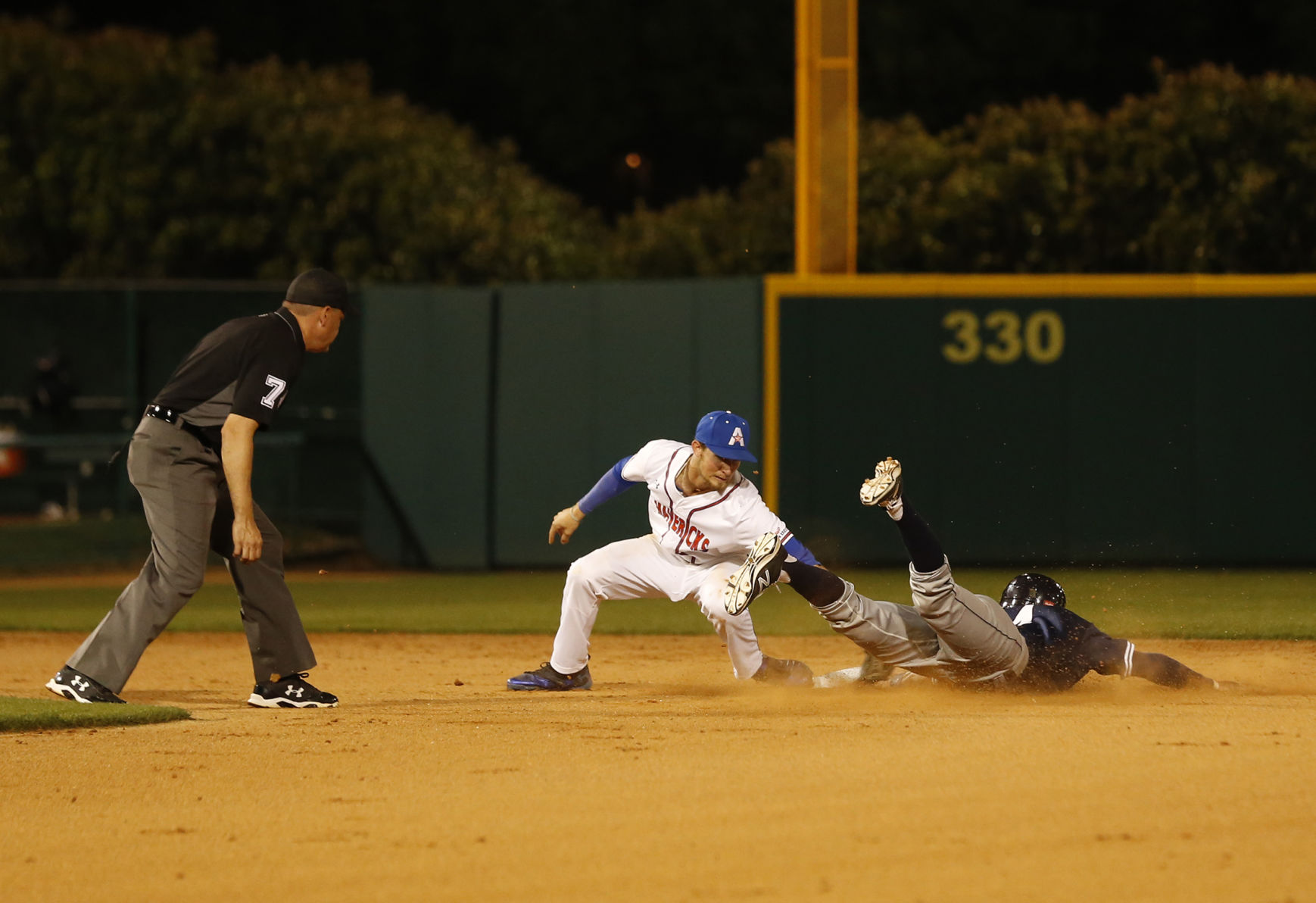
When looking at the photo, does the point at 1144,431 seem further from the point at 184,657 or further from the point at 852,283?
the point at 184,657

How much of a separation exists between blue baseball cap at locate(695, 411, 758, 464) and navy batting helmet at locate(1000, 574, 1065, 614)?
1282 millimetres

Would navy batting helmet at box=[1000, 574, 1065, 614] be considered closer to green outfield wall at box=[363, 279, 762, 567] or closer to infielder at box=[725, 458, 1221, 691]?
infielder at box=[725, 458, 1221, 691]

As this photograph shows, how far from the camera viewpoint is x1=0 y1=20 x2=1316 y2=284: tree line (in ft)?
74.8

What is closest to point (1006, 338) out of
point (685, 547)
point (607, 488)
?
point (607, 488)

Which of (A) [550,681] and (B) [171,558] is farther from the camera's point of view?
(A) [550,681]

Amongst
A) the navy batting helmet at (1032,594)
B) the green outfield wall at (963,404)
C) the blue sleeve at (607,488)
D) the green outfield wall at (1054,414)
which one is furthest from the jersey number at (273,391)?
the green outfield wall at (1054,414)

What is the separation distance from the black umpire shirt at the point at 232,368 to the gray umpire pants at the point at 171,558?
0.10m

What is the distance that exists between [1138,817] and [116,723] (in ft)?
12.2

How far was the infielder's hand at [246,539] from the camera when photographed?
6328mm

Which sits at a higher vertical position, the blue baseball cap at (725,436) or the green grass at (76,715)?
the blue baseball cap at (725,436)

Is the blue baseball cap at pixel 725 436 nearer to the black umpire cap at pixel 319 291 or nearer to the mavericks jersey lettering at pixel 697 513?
the mavericks jersey lettering at pixel 697 513

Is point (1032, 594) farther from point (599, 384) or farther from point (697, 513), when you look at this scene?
point (599, 384)

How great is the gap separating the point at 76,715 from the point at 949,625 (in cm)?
324

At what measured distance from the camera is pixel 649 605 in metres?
12.2
